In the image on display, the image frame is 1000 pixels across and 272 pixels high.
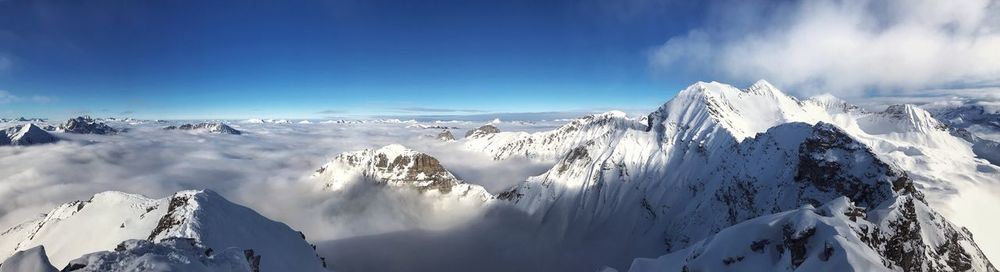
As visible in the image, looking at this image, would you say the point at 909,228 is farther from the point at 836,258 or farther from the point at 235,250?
the point at 235,250

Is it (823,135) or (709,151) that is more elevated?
(823,135)

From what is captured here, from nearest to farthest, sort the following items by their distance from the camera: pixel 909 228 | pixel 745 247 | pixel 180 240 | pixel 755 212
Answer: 1. pixel 180 240
2. pixel 745 247
3. pixel 909 228
4. pixel 755 212

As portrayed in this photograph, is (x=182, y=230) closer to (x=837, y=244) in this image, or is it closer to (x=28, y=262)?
(x=28, y=262)

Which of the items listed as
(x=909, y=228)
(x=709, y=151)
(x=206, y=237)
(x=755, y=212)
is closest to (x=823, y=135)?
(x=755, y=212)

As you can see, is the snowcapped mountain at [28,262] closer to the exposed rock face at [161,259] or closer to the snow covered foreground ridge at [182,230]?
the exposed rock face at [161,259]

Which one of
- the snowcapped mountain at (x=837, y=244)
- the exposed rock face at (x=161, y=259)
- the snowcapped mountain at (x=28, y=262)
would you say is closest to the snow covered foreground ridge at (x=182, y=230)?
the exposed rock face at (x=161, y=259)

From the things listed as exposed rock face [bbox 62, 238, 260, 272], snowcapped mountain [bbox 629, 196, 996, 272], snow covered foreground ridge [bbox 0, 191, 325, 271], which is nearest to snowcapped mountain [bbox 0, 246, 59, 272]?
exposed rock face [bbox 62, 238, 260, 272]
